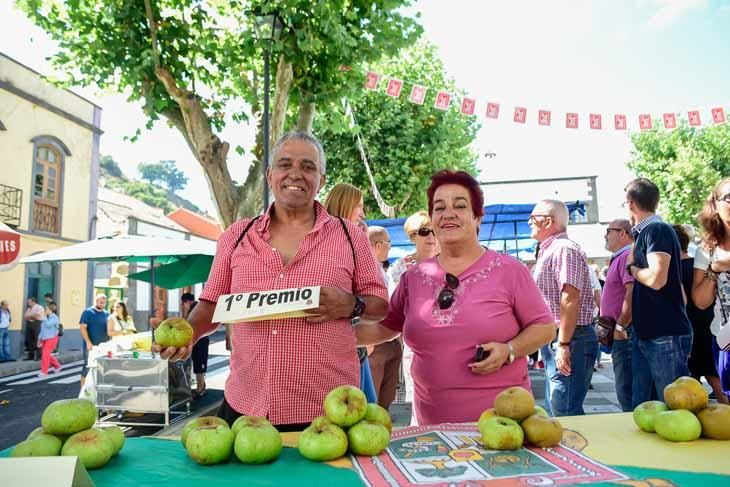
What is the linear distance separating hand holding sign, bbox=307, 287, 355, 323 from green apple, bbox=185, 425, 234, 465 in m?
0.56

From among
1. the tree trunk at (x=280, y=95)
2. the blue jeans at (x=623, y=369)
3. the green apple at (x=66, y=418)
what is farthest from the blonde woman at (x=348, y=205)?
the tree trunk at (x=280, y=95)

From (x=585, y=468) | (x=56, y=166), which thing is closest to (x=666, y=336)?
(x=585, y=468)

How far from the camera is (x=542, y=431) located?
5.50ft

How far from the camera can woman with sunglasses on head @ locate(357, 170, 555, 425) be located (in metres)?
2.23

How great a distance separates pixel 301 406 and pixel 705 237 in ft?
8.06

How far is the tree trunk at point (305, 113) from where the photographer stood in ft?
28.9

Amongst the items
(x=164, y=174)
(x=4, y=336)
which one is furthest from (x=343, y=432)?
(x=164, y=174)

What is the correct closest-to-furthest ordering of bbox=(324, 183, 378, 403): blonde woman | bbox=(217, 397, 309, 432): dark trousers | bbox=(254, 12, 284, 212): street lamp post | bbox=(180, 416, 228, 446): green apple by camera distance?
1. bbox=(180, 416, 228, 446): green apple
2. bbox=(217, 397, 309, 432): dark trousers
3. bbox=(324, 183, 378, 403): blonde woman
4. bbox=(254, 12, 284, 212): street lamp post

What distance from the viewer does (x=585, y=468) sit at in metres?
1.51

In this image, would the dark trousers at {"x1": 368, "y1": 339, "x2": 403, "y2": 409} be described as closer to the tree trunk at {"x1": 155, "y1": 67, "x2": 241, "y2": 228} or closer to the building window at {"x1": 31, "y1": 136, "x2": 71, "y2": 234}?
the tree trunk at {"x1": 155, "y1": 67, "x2": 241, "y2": 228}

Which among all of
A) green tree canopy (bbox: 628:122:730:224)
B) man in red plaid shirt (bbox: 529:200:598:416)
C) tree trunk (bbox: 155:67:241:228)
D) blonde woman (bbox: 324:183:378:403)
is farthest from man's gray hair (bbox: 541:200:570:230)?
green tree canopy (bbox: 628:122:730:224)

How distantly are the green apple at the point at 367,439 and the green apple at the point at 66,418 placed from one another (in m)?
0.78

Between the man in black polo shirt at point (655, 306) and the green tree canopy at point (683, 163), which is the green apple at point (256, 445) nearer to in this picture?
the man in black polo shirt at point (655, 306)

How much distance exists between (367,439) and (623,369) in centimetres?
357
